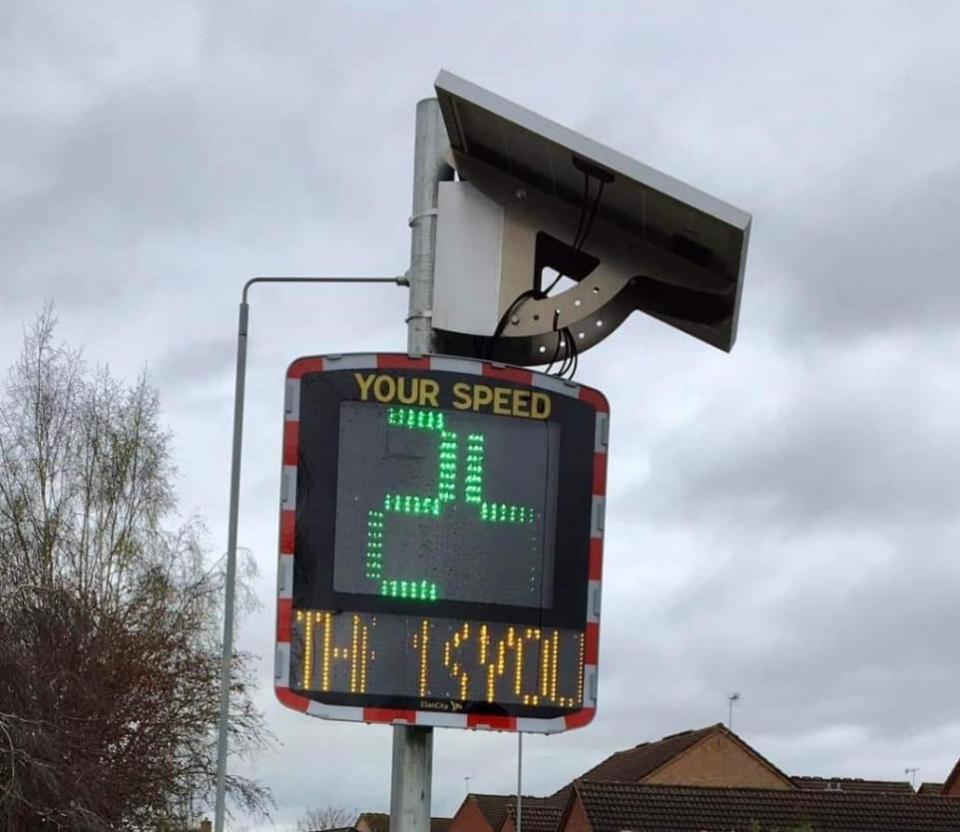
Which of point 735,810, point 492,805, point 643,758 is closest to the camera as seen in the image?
point 735,810

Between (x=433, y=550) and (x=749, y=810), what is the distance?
3869 centimetres

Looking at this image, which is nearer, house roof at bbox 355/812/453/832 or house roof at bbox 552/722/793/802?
house roof at bbox 552/722/793/802

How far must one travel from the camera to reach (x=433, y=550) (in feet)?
20.4

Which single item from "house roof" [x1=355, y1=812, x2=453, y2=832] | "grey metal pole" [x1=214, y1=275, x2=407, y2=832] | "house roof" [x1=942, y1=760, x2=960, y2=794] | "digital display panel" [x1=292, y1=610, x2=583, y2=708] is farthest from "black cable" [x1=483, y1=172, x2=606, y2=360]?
"house roof" [x1=355, y1=812, x2=453, y2=832]

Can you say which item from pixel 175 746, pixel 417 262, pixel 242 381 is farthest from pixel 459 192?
pixel 175 746

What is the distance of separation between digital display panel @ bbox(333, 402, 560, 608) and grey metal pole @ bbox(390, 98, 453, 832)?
0.35 metres

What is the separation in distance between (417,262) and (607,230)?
79cm

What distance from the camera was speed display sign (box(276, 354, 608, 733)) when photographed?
20.1 feet

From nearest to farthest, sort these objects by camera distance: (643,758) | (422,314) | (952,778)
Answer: (422,314)
(952,778)
(643,758)

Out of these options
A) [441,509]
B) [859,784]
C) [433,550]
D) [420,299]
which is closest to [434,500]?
[441,509]

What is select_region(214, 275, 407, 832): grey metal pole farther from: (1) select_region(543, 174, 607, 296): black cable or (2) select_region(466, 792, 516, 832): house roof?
(2) select_region(466, 792, 516, 832): house roof

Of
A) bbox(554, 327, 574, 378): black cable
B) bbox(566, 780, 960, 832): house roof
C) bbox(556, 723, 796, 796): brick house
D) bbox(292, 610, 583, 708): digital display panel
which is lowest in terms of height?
bbox(292, 610, 583, 708): digital display panel

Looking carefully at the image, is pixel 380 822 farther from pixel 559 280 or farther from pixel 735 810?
pixel 559 280

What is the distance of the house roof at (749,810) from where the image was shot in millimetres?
41656
